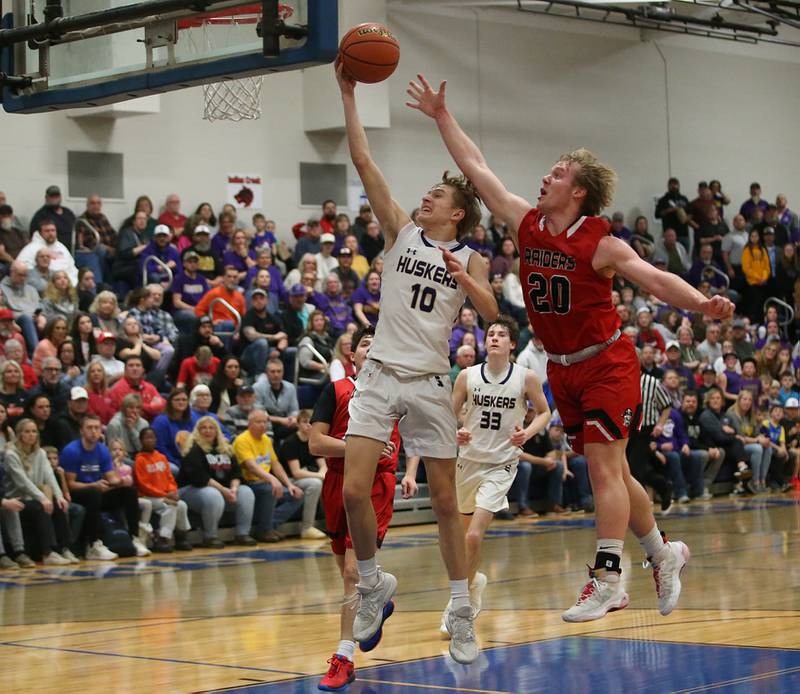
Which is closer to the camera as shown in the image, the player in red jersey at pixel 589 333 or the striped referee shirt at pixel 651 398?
the player in red jersey at pixel 589 333

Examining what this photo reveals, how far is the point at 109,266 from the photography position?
1673 cm

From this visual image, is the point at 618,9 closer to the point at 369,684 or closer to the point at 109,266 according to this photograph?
the point at 109,266

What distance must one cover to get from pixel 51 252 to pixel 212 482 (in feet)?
12.6

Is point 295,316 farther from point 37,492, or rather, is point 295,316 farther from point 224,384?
point 37,492

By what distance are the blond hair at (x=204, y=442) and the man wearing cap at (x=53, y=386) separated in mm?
1252

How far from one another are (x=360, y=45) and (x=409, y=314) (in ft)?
4.32

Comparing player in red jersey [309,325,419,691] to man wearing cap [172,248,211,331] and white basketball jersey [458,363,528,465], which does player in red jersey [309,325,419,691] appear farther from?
man wearing cap [172,248,211,331]

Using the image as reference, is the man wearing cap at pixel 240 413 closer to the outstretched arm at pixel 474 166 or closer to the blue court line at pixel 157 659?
the blue court line at pixel 157 659

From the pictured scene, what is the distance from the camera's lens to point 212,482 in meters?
13.4

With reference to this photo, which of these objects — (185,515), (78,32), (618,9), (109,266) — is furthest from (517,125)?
(78,32)

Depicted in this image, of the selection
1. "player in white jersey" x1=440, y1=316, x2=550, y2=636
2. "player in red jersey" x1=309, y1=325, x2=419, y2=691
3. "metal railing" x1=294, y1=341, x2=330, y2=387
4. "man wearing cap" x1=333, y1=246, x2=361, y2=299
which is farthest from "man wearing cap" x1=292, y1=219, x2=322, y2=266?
"player in red jersey" x1=309, y1=325, x2=419, y2=691

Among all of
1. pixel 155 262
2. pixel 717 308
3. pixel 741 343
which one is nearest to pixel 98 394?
pixel 155 262

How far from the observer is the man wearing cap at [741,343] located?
21109 mm

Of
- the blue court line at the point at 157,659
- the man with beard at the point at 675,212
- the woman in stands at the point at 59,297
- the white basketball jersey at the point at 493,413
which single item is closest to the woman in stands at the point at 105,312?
the woman in stands at the point at 59,297
